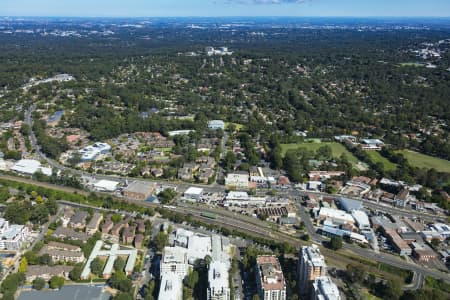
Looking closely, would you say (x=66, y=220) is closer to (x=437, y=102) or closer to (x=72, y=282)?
(x=72, y=282)

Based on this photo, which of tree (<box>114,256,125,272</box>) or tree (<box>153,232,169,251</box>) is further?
tree (<box>153,232,169,251</box>)

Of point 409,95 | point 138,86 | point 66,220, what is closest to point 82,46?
point 138,86

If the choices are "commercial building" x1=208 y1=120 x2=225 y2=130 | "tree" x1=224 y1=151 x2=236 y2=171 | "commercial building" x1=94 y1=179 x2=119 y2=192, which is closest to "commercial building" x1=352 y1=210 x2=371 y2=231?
"tree" x1=224 y1=151 x2=236 y2=171

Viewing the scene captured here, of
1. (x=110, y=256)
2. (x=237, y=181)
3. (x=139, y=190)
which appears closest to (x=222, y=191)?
(x=237, y=181)

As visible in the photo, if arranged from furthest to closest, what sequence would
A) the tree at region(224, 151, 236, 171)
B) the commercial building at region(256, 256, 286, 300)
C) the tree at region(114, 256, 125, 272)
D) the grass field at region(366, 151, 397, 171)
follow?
the grass field at region(366, 151, 397, 171), the tree at region(224, 151, 236, 171), the tree at region(114, 256, 125, 272), the commercial building at region(256, 256, 286, 300)

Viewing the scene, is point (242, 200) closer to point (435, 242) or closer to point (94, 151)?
point (435, 242)

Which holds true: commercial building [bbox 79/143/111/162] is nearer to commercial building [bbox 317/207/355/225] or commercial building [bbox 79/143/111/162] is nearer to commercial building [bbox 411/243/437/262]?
commercial building [bbox 317/207/355/225]

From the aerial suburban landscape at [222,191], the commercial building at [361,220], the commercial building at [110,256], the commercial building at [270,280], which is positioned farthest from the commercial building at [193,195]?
the commercial building at [361,220]
